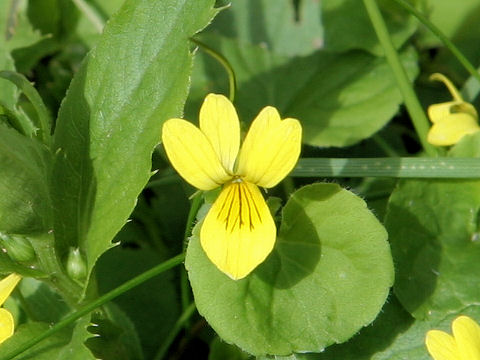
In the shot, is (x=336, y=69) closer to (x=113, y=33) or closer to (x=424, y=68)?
(x=424, y=68)

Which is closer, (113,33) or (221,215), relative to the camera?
(221,215)

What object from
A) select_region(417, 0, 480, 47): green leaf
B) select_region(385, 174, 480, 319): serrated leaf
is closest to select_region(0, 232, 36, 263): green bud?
select_region(385, 174, 480, 319): serrated leaf

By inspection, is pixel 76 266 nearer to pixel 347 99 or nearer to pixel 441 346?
pixel 441 346

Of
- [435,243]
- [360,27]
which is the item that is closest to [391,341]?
[435,243]

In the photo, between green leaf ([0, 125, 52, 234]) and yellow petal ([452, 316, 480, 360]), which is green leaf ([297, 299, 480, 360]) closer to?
yellow petal ([452, 316, 480, 360])

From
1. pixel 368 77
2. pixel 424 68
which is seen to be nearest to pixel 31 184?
pixel 368 77

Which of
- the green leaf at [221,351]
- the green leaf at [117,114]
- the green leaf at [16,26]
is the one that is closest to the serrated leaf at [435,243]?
the green leaf at [221,351]

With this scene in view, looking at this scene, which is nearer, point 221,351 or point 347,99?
point 221,351
